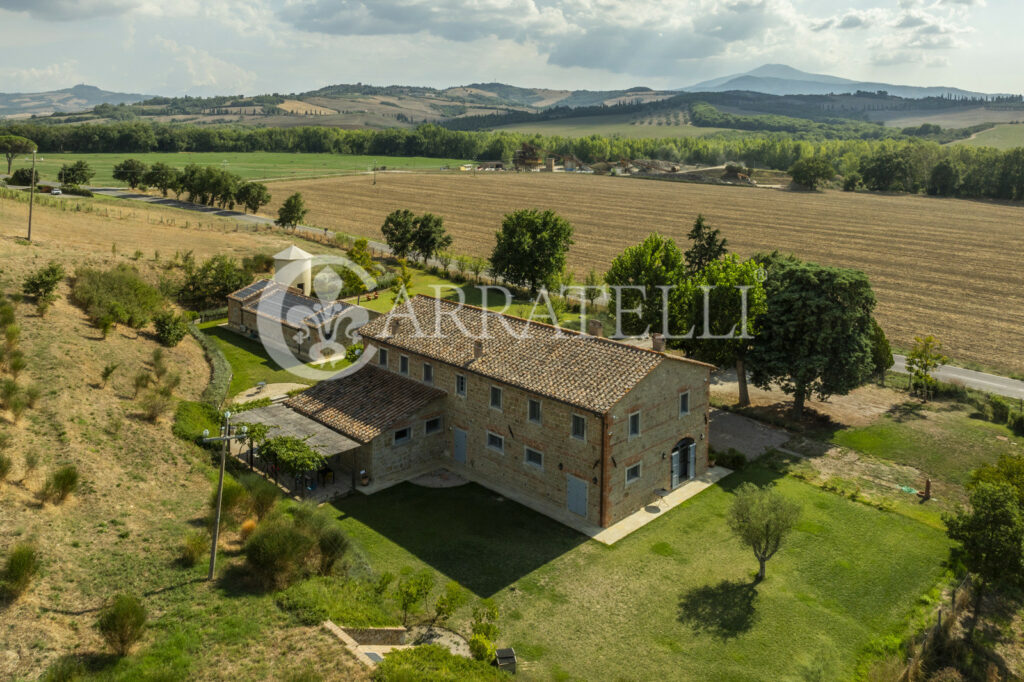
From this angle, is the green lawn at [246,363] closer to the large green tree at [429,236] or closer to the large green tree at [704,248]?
the large green tree at [429,236]

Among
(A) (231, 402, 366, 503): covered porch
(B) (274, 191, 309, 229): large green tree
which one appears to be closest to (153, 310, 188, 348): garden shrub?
(A) (231, 402, 366, 503): covered porch

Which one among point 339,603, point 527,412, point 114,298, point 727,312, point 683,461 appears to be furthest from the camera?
point 114,298

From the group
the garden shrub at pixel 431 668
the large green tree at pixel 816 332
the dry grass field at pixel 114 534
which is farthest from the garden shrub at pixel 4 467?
the large green tree at pixel 816 332

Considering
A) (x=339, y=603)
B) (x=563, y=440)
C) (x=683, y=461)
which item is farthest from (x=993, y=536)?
(x=339, y=603)

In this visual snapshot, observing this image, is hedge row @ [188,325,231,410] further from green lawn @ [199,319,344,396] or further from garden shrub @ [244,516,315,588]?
garden shrub @ [244,516,315,588]

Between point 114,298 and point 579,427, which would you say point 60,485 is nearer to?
point 579,427
